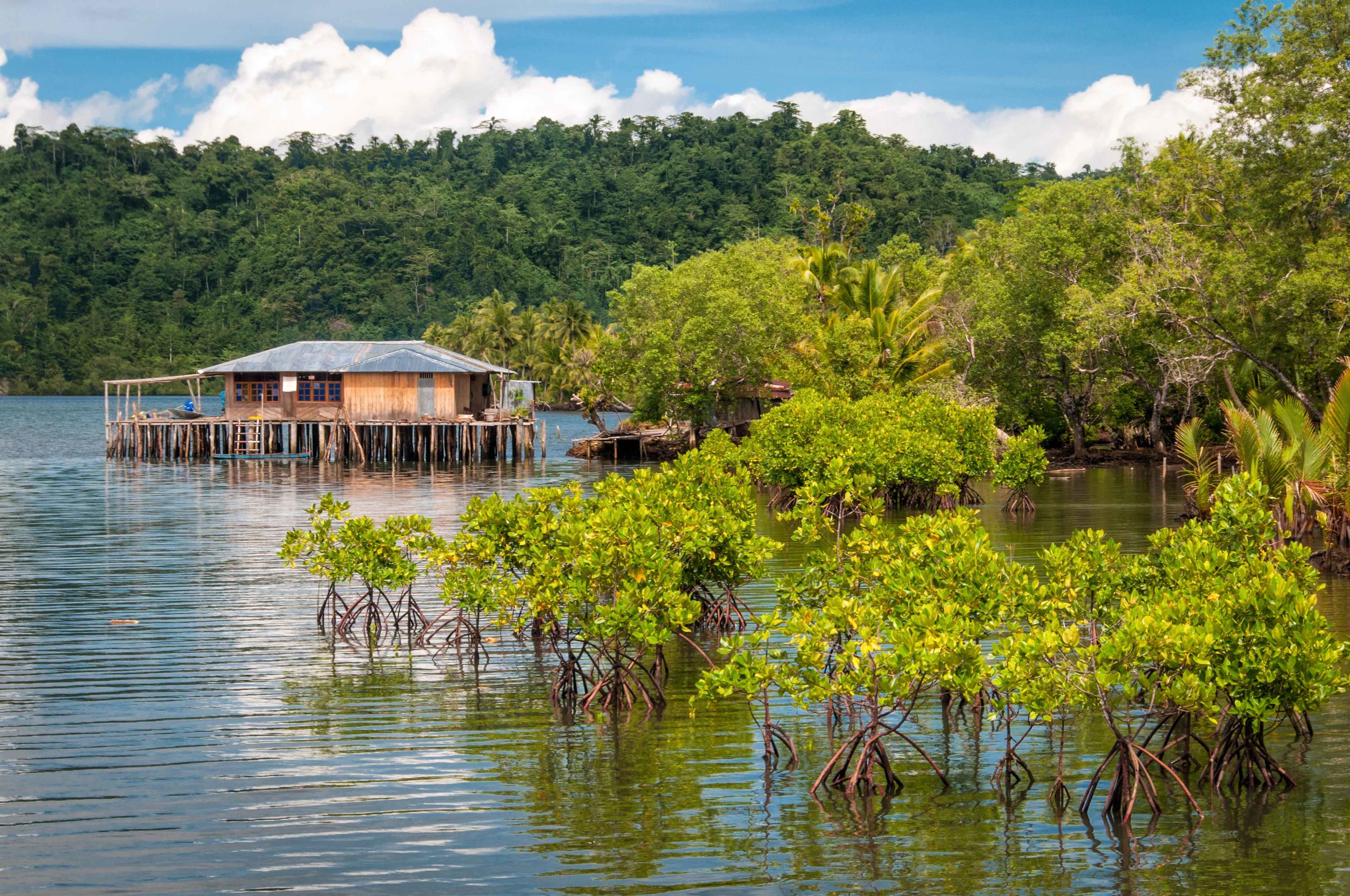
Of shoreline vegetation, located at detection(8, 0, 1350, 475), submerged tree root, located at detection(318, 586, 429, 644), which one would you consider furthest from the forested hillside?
submerged tree root, located at detection(318, 586, 429, 644)

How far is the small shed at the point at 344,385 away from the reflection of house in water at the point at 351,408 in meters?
0.04

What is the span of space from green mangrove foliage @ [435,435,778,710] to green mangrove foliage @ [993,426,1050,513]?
14.3 metres

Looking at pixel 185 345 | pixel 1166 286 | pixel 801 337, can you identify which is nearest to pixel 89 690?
pixel 1166 286

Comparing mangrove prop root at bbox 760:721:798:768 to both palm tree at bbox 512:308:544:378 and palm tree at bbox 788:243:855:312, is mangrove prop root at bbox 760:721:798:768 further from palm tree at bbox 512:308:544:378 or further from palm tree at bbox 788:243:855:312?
palm tree at bbox 512:308:544:378

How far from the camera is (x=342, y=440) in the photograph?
184ft

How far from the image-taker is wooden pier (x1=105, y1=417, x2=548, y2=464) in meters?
54.8

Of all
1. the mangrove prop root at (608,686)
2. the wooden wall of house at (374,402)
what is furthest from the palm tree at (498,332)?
the mangrove prop root at (608,686)

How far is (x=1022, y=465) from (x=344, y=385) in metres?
34.6

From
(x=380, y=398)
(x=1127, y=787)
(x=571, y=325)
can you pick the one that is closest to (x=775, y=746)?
(x=1127, y=787)

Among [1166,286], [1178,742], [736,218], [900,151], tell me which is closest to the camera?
[1178,742]

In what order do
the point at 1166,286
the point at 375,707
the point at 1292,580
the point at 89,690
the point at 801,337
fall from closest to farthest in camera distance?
the point at 1292,580 → the point at 375,707 → the point at 89,690 → the point at 1166,286 → the point at 801,337

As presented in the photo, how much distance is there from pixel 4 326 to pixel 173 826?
5484 inches

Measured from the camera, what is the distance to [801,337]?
51.6m

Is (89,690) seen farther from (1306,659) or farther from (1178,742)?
(1306,659)
